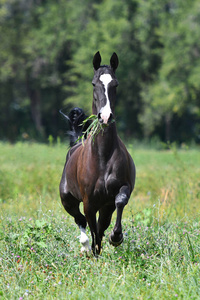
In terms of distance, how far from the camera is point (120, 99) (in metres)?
44.5

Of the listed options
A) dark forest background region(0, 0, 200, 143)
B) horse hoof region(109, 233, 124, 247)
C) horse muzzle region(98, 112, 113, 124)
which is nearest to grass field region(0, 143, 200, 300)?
horse hoof region(109, 233, 124, 247)

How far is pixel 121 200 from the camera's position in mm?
5125

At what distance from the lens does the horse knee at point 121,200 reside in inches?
202

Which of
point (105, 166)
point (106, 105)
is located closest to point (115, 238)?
point (105, 166)

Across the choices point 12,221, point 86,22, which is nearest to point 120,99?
point 86,22

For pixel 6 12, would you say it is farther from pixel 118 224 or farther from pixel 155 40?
pixel 118 224

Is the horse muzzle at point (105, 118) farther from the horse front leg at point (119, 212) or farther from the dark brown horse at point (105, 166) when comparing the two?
A: the horse front leg at point (119, 212)

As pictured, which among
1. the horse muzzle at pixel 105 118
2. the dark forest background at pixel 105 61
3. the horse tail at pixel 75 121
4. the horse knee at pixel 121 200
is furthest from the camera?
the dark forest background at pixel 105 61

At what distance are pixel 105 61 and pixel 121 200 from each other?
104 feet

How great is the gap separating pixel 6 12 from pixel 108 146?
40834 mm

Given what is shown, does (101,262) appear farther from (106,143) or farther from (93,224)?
(106,143)

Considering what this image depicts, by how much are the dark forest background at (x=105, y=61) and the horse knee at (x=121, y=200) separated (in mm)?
30192

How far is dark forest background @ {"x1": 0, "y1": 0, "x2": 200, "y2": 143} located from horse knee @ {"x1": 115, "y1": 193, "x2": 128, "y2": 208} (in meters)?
30.2

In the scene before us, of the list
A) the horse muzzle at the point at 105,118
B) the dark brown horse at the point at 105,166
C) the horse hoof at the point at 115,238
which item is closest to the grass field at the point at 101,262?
the horse hoof at the point at 115,238
